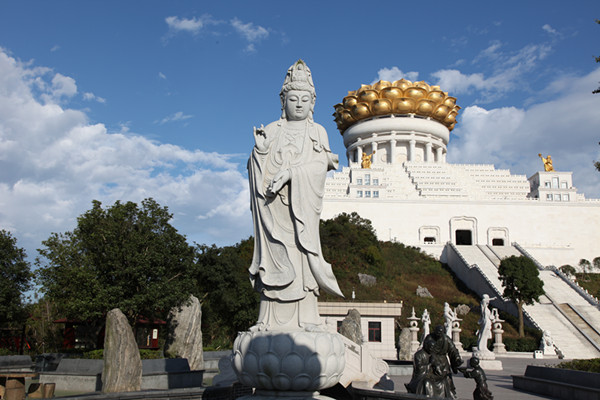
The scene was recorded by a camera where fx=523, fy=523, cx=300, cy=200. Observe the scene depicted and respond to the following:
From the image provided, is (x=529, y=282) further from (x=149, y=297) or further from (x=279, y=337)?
(x=279, y=337)

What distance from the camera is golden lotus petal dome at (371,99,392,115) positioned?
55.1 m

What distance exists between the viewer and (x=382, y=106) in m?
55.2

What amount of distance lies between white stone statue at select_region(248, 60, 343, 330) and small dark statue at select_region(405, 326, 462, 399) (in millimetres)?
1154

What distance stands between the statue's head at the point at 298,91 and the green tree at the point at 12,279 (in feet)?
45.7

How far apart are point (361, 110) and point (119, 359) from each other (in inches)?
1981

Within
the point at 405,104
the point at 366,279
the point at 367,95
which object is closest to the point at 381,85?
the point at 367,95

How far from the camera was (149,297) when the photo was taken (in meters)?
14.3

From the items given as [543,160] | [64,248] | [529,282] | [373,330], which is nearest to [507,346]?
[529,282]

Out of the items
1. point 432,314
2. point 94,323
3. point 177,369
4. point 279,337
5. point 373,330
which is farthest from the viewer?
point 432,314

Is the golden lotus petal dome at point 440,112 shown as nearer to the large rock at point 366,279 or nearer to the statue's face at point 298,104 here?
the large rock at point 366,279

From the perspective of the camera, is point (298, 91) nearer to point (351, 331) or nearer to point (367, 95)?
point (351, 331)

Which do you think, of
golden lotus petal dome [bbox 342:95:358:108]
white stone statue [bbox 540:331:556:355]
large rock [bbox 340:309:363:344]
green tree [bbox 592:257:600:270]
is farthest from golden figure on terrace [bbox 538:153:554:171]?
large rock [bbox 340:309:363:344]

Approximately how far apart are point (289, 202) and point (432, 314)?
76.7ft

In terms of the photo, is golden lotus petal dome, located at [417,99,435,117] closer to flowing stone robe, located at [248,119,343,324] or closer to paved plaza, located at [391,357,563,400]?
paved plaza, located at [391,357,563,400]
